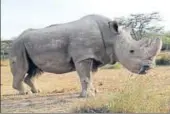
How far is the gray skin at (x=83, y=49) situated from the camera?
784 centimetres

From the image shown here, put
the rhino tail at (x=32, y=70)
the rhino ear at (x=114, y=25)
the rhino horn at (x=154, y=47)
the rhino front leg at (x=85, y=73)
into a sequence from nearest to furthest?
the rhino horn at (x=154, y=47)
the rhino front leg at (x=85, y=73)
the rhino ear at (x=114, y=25)
the rhino tail at (x=32, y=70)

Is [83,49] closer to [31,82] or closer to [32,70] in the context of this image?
[32,70]

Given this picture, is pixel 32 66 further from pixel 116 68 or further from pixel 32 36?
pixel 116 68

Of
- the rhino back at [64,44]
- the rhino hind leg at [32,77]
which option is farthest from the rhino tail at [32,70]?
the rhino back at [64,44]

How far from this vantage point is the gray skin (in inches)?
309

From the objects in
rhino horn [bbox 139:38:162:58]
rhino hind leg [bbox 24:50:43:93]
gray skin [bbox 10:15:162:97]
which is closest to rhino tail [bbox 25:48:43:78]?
rhino hind leg [bbox 24:50:43:93]

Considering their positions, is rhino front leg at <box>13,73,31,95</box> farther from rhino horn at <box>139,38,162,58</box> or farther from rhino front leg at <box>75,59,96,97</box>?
rhino horn at <box>139,38,162,58</box>

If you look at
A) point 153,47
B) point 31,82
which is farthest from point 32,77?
point 153,47

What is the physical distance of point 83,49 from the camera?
26.4 ft

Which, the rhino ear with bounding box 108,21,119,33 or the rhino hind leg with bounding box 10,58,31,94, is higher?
the rhino ear with bounding box 108,21,119,33

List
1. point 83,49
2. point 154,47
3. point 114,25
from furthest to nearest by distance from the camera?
point 114,25 → point 83,49 → point 154,47

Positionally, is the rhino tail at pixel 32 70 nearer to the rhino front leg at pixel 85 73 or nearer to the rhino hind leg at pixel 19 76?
the rhino hind leg at pixel 19 76

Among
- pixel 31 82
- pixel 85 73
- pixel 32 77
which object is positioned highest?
pixel 85 73

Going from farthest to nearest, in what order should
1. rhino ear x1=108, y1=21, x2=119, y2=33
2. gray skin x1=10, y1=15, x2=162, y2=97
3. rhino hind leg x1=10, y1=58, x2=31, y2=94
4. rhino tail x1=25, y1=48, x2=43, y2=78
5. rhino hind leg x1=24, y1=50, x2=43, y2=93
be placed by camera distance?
rhino hind leg x1=24, y1=50, x2=43, y2=93 → rhino tail x1=25, y1=48, x2=43, y2=78 → rhino hind leg x1=10, y1=58, x2=31, y2=94 → rhino ear x1=108, y1=21, x2=119, y2=33 → gray skin x1=10, y1=15, x2=162, y2=97
